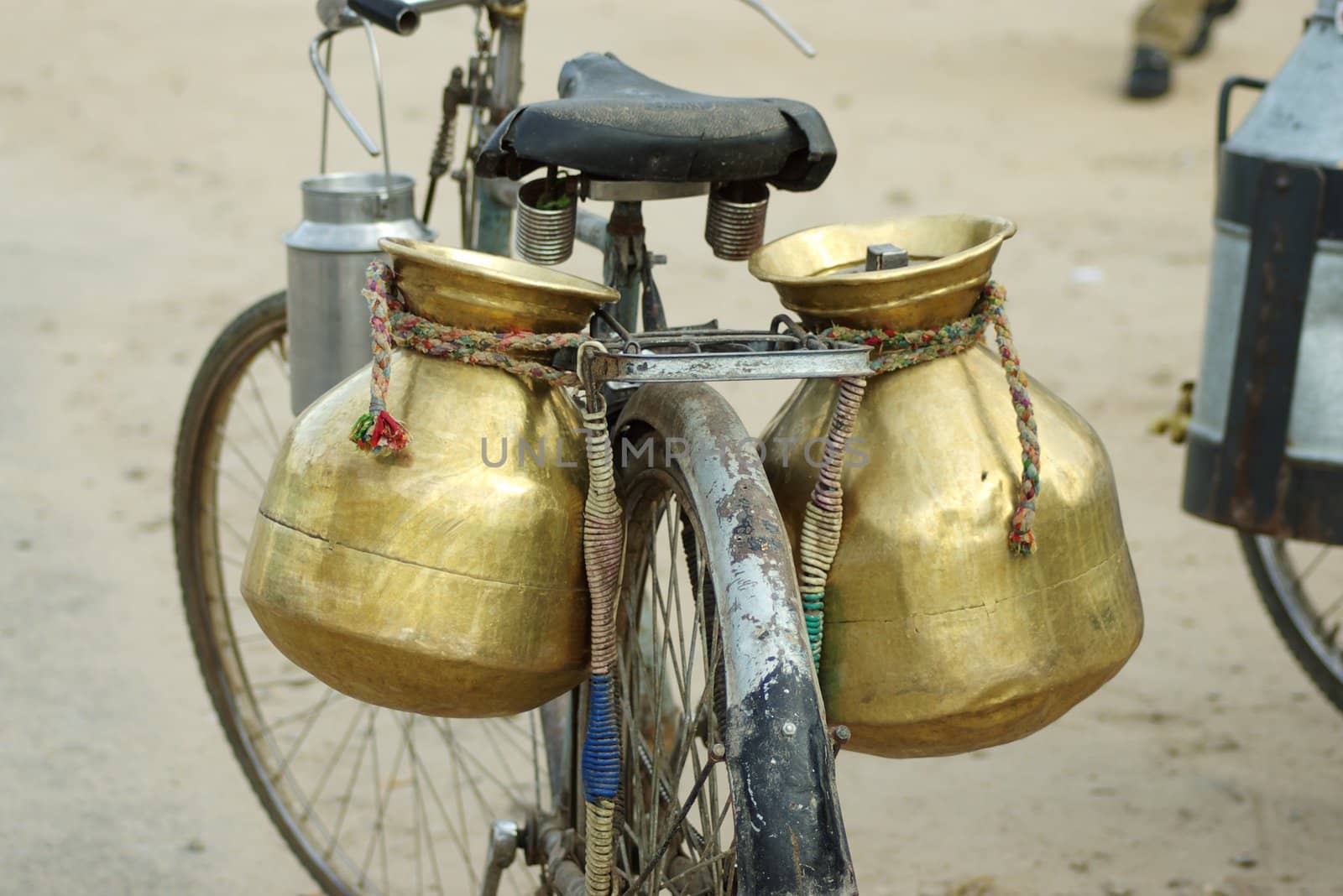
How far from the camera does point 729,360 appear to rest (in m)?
1.18

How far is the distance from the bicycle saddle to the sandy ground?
1517mm

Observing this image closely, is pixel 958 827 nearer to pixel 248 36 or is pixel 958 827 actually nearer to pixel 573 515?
pixel 573 515

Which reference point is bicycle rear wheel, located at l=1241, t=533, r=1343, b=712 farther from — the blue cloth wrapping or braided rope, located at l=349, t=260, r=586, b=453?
braided rope, located at l=349, t=260, r=586, b=453

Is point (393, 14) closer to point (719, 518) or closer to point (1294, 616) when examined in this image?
point (719, 518)

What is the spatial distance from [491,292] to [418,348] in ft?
0.29

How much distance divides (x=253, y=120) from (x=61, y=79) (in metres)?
1.42

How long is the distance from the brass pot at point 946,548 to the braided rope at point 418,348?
0.21m

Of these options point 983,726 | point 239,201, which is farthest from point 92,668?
point 239,201

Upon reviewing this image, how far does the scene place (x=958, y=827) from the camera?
107 inches

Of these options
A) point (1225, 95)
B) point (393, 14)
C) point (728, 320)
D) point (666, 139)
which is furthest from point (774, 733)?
point (728, 320)

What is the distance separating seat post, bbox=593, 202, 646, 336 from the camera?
5.17 feet

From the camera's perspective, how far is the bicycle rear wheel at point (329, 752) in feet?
7.74

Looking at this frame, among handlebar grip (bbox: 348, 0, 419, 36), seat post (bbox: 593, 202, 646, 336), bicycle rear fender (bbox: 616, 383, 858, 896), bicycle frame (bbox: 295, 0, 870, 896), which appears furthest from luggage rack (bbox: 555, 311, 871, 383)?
handlebar grip (bbox: 348, 0, 419, 36)

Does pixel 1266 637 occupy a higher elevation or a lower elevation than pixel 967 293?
lower
